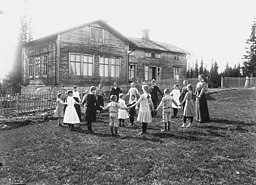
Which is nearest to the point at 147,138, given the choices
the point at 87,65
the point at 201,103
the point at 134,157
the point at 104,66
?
the point at 134,157

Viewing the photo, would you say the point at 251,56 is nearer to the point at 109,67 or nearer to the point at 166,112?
the point at 109,67

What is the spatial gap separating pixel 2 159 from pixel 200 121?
25.1 ft

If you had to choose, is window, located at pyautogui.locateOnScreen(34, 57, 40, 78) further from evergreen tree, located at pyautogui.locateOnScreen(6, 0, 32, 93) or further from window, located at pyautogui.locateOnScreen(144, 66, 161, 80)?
window, located at pyautogui.locateOnScreen(144, 66, 161, 80)

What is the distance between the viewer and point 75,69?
23.4 meters

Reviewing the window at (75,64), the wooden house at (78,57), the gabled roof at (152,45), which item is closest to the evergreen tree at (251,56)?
the gabled roof at (152,45)

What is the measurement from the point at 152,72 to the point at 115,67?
9.09m

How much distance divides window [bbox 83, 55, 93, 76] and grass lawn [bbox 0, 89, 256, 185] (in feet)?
47.4

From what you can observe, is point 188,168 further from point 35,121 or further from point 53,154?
point 35,121

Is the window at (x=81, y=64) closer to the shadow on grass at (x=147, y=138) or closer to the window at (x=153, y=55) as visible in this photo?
the window at (x=153, y=55)

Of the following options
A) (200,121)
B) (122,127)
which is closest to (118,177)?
(122,127)

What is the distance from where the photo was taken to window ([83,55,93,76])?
79.2 feet

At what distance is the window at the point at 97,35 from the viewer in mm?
24766

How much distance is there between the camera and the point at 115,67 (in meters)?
26.4

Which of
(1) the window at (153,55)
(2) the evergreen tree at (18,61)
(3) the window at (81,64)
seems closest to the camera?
(3) the window at (81,64)
